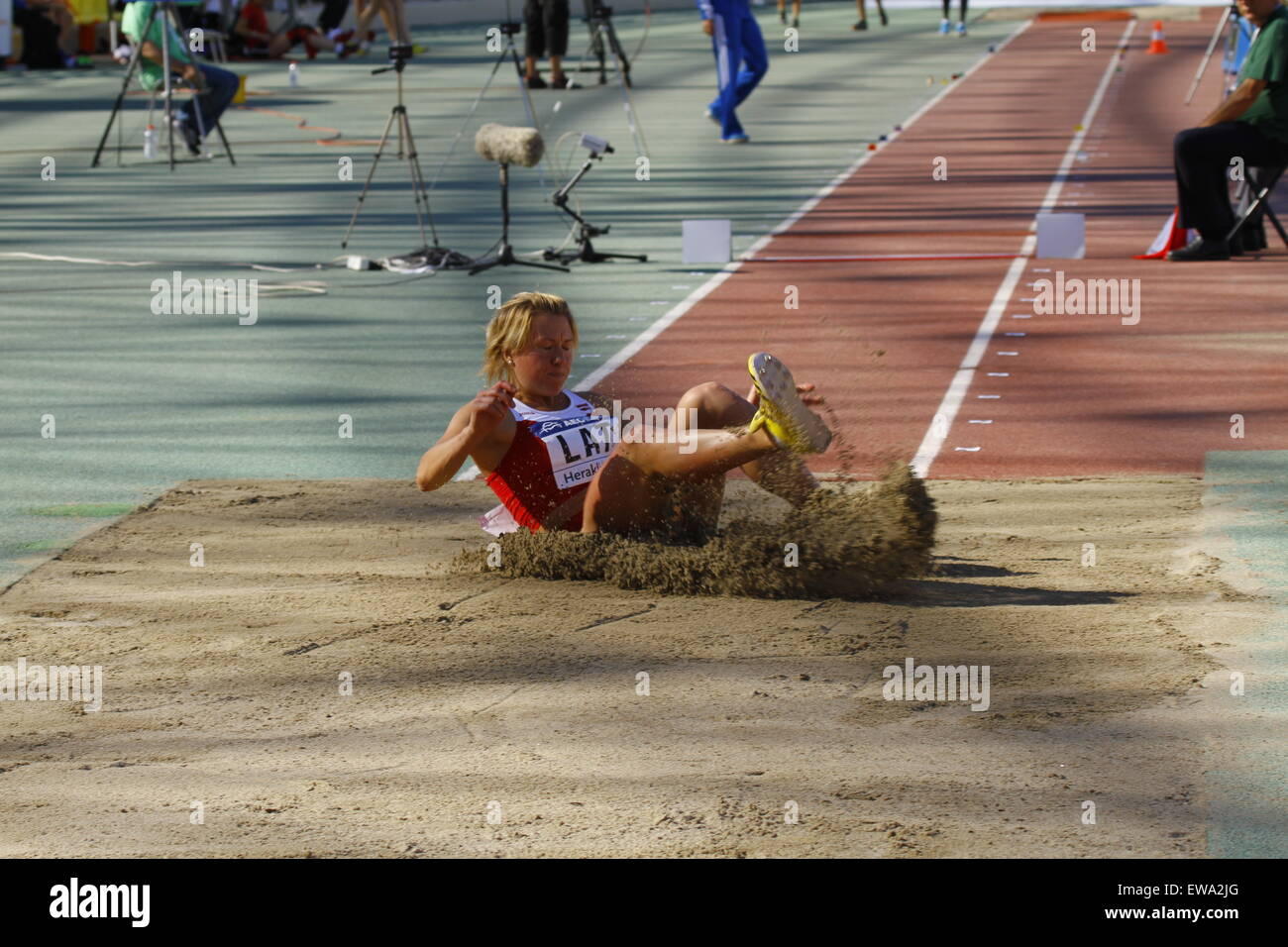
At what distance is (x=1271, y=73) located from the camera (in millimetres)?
12398

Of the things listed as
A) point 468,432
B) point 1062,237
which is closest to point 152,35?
point 1062,237

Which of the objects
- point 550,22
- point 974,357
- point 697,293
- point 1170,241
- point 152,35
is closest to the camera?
point 974,357

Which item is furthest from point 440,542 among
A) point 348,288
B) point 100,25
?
point 100,25

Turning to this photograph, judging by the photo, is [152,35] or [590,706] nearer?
[590,706]

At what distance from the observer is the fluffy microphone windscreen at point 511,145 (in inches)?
469

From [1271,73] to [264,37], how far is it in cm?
2454

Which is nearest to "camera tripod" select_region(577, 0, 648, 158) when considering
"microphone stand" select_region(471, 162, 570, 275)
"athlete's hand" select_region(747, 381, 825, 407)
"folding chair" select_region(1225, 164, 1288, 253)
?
"microphone stand" select_region(471, 162, 570, 275)

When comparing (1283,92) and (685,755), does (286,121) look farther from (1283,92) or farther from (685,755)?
(685,755)

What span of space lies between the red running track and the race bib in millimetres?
1006

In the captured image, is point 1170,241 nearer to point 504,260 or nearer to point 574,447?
point 504,260

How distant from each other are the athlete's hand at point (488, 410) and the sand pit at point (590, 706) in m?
0.62

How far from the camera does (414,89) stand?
27766mm

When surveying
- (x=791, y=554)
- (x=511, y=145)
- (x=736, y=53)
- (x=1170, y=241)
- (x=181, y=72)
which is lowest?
(x=791, y=554)

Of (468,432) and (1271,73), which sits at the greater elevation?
(1271,73)
